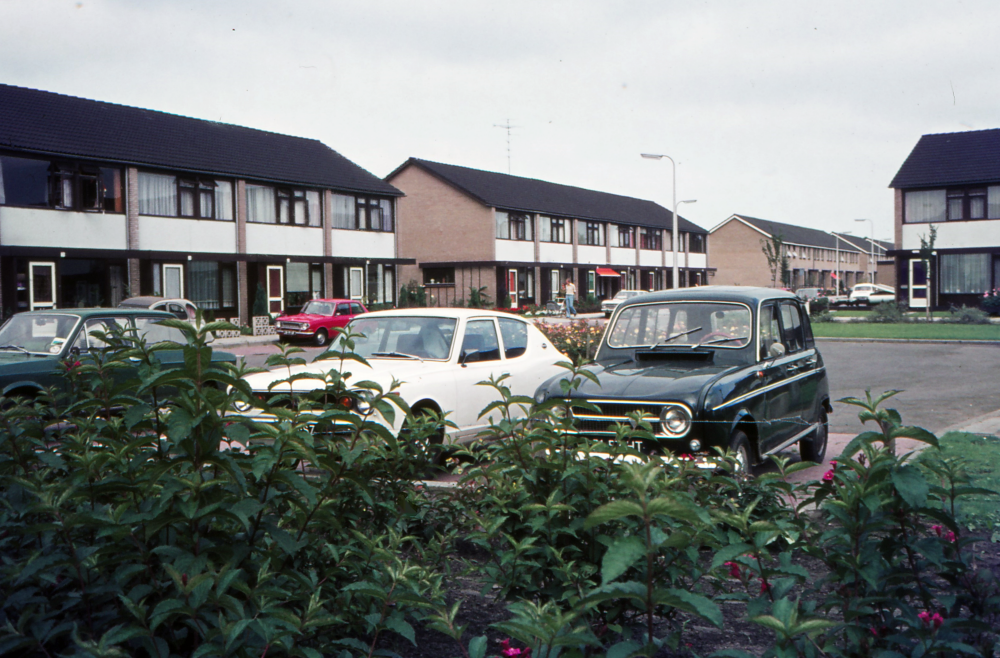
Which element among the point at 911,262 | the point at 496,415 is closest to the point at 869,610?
the point at 496,415

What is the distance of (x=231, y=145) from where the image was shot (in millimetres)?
38594

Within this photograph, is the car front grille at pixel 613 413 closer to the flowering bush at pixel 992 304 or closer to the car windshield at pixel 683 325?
the car windshield at pixel 683 325

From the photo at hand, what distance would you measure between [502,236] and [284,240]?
58.4ft

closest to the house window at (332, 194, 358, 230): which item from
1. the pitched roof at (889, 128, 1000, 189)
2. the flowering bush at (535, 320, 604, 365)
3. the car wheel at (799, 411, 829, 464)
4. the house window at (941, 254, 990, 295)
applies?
the flowering bush at (535, 320, 604, 365)

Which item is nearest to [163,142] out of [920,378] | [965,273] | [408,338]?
[920,378]

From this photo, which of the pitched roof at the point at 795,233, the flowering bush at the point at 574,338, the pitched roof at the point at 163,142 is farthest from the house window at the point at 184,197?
the pitched roof at the point at 795,233

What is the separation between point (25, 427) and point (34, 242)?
94.7ft

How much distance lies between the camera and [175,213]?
3397cm

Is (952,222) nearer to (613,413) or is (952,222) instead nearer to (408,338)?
(408,338)

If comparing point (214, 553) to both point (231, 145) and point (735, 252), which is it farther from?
point (735, 252)

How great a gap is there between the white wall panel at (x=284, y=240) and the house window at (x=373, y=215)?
9.59ft

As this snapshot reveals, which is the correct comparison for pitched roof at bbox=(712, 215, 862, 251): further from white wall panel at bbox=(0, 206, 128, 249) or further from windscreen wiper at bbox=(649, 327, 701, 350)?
windscreen wiper at bbox=(649, 327, 701, 350)

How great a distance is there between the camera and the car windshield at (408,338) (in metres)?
8.87

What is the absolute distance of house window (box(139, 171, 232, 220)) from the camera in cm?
3294
